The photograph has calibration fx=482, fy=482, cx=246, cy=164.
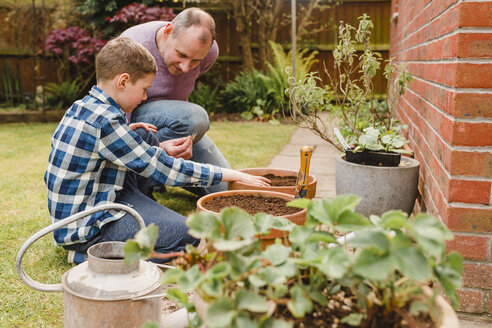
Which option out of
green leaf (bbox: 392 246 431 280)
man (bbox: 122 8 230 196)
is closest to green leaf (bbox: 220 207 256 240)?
green leaf (bbox: 392 246 431 280)

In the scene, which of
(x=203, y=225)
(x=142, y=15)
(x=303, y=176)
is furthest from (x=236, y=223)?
(x=142, y=15)

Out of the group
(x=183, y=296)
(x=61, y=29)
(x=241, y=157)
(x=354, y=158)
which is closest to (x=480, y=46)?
(x=354, y=158)

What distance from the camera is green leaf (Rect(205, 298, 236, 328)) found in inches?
26.2

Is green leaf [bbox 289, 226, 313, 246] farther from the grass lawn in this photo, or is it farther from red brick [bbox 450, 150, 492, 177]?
the grass lawn

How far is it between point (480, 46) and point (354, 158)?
0.87 m

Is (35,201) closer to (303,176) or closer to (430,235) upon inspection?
(303,176)

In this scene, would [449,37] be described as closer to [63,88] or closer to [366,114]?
[366,114]

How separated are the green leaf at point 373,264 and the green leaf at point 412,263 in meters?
0.01

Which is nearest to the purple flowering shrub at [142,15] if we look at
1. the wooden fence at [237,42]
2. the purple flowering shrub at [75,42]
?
the purple flowering shrub at [75,42]

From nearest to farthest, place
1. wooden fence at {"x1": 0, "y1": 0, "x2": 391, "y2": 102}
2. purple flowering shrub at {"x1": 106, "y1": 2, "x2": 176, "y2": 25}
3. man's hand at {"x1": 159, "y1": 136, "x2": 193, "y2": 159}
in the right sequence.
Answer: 1. man's hand at {"x1": 159, "y1": 136, "x2": 193, "y2": 159}
2. purple flowering shrub at {"x1": 106, "y1": 2, "x2": 176, "y2": 25}
3. wooden fence at {"x1": 0, "y1": 0, "x2": 391, "y2": 102}

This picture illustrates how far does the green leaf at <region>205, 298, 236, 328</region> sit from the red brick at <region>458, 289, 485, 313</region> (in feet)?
3.58

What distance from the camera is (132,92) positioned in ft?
6.27

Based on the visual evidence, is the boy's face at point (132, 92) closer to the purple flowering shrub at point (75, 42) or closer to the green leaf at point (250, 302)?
the green leaf at point (250, 302)

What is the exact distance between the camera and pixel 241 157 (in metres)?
4.04
